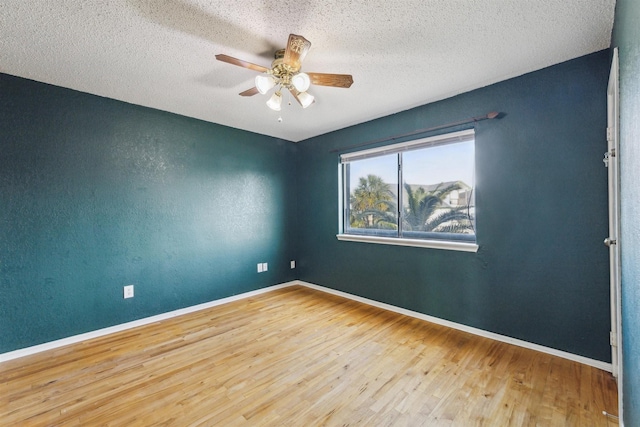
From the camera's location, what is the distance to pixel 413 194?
3.16m

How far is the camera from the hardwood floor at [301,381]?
1583 mm

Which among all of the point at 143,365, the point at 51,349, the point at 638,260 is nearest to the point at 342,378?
the point at 143,365

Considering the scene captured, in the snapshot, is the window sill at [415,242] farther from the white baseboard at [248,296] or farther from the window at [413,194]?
the white baseboard at [248,296]

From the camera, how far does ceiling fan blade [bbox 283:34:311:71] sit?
162 centimetres

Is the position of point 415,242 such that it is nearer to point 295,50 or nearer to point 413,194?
point 413,194

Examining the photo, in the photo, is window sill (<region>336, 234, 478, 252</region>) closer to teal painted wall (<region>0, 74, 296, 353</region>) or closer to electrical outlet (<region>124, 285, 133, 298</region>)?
teal painted wall (<region>0, 74, 296, 353</region>)

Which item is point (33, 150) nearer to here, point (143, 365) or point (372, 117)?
point (143, 365)

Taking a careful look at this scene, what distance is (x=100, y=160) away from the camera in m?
2.70

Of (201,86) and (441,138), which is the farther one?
(441,138)

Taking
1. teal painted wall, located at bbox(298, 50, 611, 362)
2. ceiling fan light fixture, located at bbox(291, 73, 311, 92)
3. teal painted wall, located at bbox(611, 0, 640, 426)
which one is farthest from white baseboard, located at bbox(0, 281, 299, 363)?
teal painted wall, located at bbox(611, 0, 640, 426)

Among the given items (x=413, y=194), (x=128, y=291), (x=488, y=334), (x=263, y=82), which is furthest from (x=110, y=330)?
(x=488, y=334)

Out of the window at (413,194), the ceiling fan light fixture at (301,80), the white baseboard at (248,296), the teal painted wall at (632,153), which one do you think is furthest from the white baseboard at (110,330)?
the teal painted wall at (632,153)

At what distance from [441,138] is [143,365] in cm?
338

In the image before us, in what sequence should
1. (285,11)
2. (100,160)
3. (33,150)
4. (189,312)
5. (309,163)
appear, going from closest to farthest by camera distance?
(285,11) < (33,150) < (100,160) < (189,312) < (309,163)
